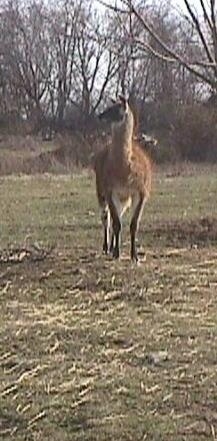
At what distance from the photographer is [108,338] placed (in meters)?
7.50

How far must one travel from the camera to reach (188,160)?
3506cm

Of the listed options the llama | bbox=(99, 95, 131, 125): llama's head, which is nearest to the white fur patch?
the llama

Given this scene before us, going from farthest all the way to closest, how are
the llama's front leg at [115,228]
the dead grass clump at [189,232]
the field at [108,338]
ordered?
the dead grass clump at [189,232], the llama's front leg at [115,228], the field at [108,338]

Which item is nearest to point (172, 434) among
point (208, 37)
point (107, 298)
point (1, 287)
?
point (107, 298)

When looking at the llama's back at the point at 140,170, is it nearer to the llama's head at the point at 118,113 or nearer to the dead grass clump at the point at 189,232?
the llama's head at the point at 118,113

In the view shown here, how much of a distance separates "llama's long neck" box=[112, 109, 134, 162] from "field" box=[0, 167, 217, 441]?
3.47ft

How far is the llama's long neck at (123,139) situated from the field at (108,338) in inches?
41.7

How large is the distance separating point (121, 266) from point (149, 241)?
3.28 m

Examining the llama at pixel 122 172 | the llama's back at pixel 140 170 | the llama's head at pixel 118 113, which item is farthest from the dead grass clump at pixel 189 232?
the llama's head at pixel 118 113

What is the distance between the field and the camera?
18.7 feet

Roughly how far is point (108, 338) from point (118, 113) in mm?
4219

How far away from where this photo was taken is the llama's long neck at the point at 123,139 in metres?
11.3

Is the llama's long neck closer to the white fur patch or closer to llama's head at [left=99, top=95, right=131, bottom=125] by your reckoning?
llama's head at [left=99, top=95, right=131, bottom=125]

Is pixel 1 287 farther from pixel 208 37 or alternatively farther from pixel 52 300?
pixel 208 37
